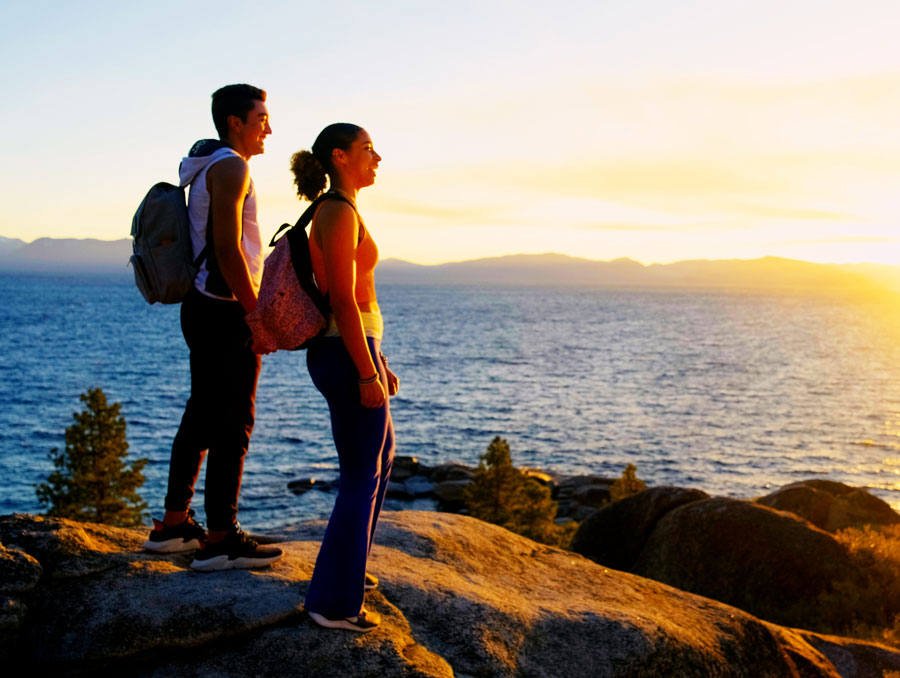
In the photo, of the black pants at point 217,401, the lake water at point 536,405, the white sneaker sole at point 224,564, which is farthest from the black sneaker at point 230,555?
the lake water at point 536,405

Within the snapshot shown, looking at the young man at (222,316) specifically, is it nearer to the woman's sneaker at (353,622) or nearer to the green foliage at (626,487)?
the woman's sneaker at (353,622)

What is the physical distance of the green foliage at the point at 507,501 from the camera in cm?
2228

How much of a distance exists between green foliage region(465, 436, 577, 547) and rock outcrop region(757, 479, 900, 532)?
595cm

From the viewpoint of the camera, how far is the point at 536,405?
5616 centimetres

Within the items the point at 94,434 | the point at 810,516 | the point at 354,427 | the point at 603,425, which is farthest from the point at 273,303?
the point at 603,425

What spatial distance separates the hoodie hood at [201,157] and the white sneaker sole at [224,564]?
239 centimetres

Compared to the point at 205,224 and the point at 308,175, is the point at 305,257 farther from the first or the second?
the point at 205,224

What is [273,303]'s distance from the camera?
14.2ft

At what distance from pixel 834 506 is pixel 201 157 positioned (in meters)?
18.0

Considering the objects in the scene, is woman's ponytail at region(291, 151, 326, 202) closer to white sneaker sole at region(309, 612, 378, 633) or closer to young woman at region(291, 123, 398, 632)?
young woman at region(291, 123, 398, 632)

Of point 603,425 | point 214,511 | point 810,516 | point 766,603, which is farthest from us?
point 603,425

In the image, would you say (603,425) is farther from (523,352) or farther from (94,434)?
(523,352)

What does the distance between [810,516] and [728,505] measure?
6172 millimetres

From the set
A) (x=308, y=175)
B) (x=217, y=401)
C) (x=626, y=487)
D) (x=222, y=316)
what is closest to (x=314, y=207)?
(x=308, y=175)
